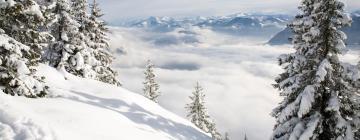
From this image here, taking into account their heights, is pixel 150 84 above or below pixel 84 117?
below

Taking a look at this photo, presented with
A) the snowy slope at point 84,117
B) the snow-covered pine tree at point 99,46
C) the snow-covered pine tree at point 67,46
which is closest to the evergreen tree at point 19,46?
the snowy slope at point 84,117

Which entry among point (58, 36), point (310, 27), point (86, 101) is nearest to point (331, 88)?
point (310, 27)

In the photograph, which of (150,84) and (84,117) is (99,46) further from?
(84,117)

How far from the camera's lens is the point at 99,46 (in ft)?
145

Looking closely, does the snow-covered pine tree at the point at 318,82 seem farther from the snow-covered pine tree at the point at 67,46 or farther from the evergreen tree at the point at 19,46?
the snow-covered pine tree at the point at 67,46

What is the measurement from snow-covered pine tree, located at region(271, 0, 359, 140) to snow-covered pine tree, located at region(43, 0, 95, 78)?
Answer: 2122 centimetres

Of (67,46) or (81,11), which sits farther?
(81,11)

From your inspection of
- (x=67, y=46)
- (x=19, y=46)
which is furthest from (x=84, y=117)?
(x=67, y=46)

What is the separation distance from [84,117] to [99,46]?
27.6m

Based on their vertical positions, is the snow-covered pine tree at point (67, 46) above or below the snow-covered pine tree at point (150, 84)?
above

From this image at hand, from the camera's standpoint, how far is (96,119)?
18.0 metres

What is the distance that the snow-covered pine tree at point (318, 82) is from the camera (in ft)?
63.2

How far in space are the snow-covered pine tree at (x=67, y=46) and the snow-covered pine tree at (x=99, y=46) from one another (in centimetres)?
213


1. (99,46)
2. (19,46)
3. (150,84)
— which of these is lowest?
(150,84)
